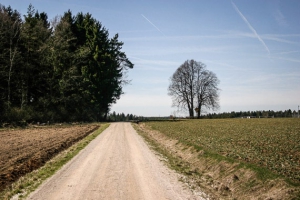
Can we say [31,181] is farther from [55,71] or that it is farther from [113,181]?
[55,71]

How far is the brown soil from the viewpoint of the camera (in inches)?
348

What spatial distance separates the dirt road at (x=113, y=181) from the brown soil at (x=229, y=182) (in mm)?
1030

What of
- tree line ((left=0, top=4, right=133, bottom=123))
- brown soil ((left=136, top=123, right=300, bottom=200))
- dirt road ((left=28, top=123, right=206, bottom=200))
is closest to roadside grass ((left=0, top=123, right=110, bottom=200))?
dirt road ((left=28, top=123, right=206, bottom=200))

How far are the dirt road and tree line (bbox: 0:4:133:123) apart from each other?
33973 mm

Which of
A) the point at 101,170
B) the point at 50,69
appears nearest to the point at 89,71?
the point at 50,69

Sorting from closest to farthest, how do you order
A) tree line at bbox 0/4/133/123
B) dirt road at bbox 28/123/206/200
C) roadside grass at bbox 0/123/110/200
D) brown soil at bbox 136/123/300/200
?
brown soil at bbox 136/123/300/200, dirt road at bbox 28/123/206/200, roadside grass at bbox 0/123/110/200, tree line at bbox 0/4/133/123

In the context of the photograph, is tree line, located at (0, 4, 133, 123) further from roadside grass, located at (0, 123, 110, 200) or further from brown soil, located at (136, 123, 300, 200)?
brown soil, located at (136, 123, 300, 200)

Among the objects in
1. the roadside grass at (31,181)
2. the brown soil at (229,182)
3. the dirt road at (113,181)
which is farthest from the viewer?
the roadside grass at (31,181)

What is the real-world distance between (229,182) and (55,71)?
159ft

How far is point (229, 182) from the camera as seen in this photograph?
1105 cm

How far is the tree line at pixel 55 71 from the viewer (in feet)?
151

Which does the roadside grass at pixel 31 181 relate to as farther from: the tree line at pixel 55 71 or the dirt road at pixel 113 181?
the tree line at pixel 55 71

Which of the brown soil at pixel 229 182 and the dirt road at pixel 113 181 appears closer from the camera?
the brown soil at pixel 229 182

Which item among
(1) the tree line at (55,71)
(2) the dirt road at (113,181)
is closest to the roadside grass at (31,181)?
(2) the dirt road at (113,181)
